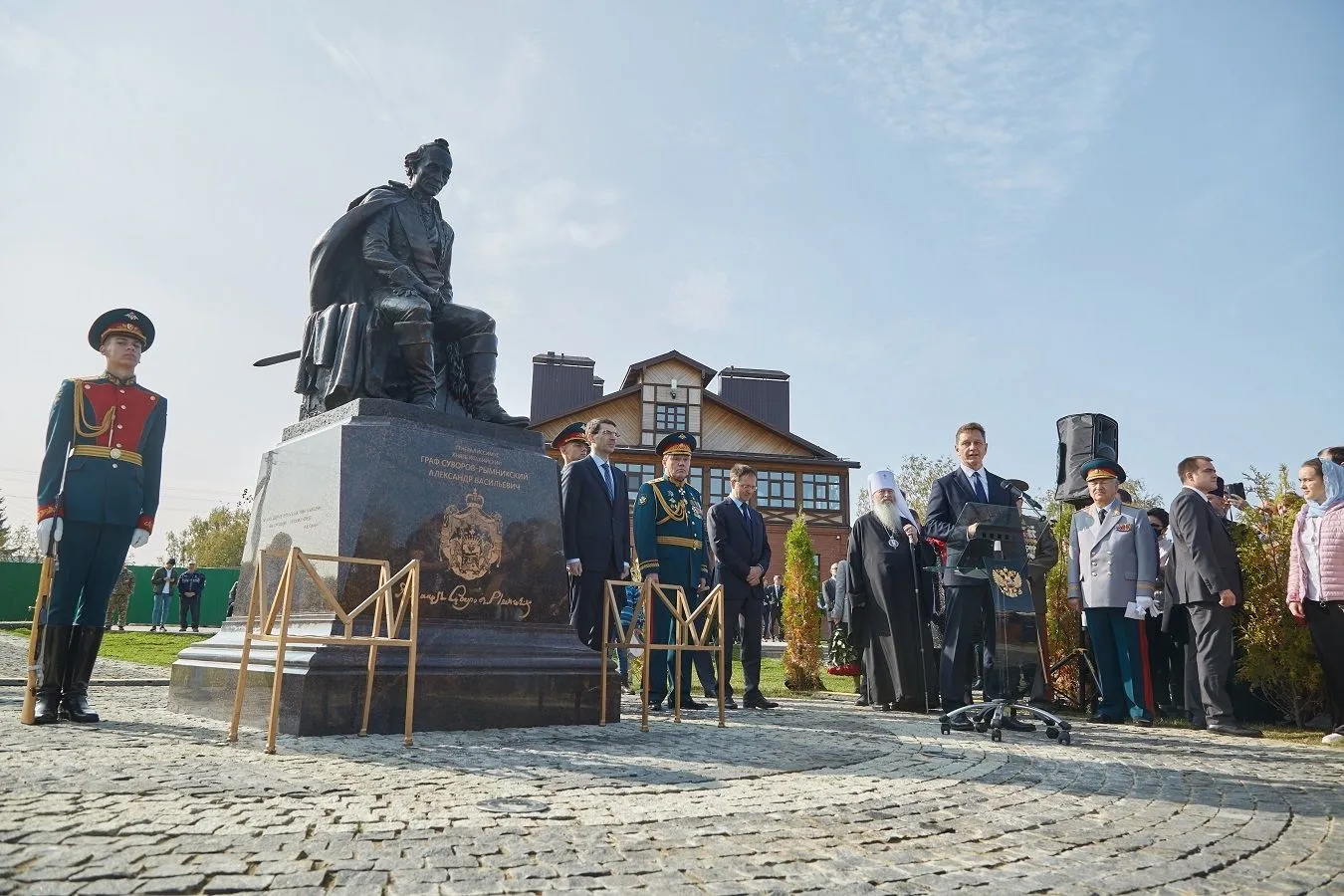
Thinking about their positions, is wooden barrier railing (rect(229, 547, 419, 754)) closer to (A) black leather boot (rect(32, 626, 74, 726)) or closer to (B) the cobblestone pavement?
(B) the cobblestone pavement

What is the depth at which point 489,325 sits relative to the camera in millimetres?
6945

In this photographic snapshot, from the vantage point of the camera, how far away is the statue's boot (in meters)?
6.38

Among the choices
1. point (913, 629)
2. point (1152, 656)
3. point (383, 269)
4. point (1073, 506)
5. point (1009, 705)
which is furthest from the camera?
point (1073, 506)

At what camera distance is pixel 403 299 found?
652cm

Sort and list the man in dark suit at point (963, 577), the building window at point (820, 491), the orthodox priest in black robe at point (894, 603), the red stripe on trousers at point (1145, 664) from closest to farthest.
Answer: the man in dark suit at point (963, 577) < the red stripe on trousers at point (1145, 664) < the orthodox priest in black robe at point (894, 603) < the building window at point (820, 491)

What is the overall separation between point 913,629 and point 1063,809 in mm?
4480

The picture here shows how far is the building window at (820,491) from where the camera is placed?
145 feet

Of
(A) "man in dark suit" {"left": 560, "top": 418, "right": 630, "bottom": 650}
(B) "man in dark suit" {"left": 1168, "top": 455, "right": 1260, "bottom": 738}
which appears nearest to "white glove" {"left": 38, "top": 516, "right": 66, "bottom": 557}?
(A) "man in dark suit" {"left": 560, "top": 418, "right": 630, "bottom": 650}

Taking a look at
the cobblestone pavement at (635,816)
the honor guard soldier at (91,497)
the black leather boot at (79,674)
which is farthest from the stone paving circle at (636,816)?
the honor guard soldier at (91,497)

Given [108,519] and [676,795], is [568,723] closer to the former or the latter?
[676,795]

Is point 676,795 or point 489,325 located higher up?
point 489,325

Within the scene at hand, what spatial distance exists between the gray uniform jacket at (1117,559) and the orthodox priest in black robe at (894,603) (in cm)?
124

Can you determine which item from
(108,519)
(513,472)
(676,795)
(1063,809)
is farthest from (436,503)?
(1063,809)

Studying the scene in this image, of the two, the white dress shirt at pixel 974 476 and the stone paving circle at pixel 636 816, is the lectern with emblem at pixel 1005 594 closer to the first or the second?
the white dress shirt at pixel 974 476
